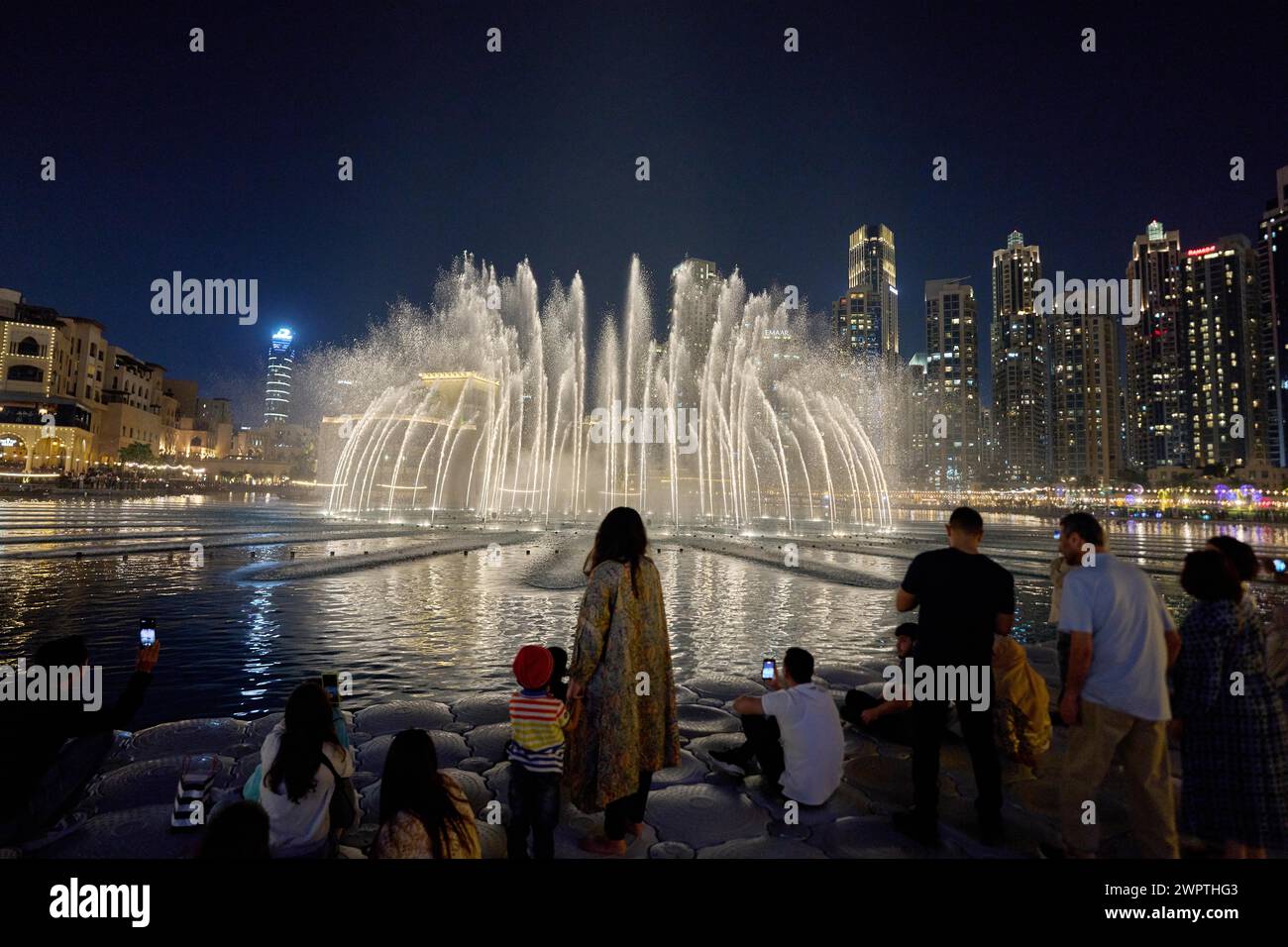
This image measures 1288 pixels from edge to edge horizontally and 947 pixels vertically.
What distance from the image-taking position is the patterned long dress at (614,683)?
420cm

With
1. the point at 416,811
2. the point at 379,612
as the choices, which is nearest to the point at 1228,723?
the point at 416,811

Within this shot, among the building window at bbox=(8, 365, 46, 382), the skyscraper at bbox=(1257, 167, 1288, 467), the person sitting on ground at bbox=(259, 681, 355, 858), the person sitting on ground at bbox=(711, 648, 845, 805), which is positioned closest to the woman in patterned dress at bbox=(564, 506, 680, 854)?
the person sitting on ground at bbox=(711, 648, 845, 805)

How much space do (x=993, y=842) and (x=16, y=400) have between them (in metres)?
124

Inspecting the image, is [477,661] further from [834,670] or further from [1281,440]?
[1281,440]

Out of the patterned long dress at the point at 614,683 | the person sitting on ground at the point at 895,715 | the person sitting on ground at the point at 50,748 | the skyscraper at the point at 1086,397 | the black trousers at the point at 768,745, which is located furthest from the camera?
the skyscraper at the point at 1086,397

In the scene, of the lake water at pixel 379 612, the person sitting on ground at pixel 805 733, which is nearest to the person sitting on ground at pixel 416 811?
the person sitting on ground at pixel 805 733

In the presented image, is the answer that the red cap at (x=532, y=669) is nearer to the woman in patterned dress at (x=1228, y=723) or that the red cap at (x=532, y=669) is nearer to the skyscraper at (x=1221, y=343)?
the woman in patterned dress at (x=1228, y=723)

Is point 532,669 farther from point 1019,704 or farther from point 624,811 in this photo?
point 1019,704

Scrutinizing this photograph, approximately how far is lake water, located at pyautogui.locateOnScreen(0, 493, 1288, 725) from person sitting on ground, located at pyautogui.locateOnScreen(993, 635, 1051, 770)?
3.99 m

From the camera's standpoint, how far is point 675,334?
120ft

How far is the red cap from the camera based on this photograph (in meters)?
3.95

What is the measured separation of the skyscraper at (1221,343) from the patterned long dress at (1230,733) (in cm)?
22346

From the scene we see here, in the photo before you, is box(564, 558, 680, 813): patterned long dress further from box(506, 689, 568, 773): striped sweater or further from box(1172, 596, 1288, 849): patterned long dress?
box(1172, 596, 1288, 849): patterned long dress
